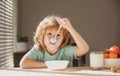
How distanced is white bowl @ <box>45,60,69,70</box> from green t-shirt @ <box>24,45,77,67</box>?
5cm

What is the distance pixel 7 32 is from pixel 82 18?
1.14ft

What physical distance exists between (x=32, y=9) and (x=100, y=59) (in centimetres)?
33

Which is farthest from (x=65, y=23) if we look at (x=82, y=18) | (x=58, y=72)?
(x=58, y=72)

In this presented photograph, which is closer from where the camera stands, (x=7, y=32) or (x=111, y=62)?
(x=111, y=62)

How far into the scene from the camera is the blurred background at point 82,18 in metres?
0.91

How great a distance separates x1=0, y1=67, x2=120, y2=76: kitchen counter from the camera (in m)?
Answer: 0.88

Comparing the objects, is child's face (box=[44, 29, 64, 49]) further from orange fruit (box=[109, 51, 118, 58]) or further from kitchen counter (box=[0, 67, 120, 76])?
orange fruit (box=[109, 51, 118, 58])

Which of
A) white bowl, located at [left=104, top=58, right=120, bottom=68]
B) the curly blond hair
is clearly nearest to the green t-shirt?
the curly blond hair

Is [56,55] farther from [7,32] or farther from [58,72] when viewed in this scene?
[7,32]

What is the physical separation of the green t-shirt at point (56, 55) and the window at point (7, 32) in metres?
0.09

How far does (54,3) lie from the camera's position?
97cm

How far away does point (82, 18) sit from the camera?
929 millimetres

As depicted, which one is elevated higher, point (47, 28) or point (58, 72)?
point (47, 28)

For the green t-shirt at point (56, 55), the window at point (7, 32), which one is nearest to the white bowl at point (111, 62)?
the green t-shirt at point (56, 55)
